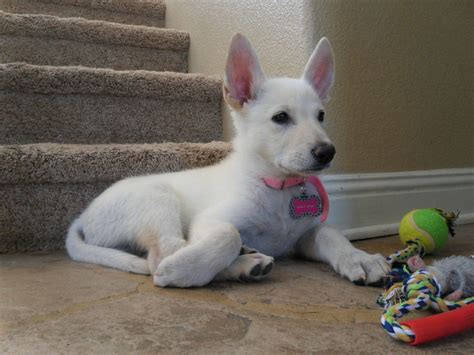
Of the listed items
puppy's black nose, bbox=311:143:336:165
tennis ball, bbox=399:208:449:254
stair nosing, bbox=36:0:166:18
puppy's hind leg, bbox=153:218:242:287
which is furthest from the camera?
stair nosing, bbox=36:0:166:18

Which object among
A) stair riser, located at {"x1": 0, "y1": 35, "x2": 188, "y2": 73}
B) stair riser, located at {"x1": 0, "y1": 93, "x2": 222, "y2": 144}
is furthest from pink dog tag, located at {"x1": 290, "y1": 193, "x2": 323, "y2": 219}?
stair riser, located at {"x1": 0, "y1": 35, "x2": 188, "y2": 73}

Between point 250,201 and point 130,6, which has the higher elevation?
point 130,6

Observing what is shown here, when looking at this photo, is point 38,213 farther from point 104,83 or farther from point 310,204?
point 310,204

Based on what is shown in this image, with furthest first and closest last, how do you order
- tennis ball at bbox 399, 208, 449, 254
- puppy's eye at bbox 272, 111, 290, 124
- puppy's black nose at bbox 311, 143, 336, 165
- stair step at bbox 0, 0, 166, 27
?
stair step at bbox 0, 0, 166, 27, tennis ball at bbox 399, 208, 449, 254, puppy's eye at bbox 272, 111, 290, 124, puppy's black nose at bbox 311, 143, 336, 165

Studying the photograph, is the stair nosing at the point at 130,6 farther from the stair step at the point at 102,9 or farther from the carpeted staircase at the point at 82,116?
the carpeted staircase at the point at 82,116

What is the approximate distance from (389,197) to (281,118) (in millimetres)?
1085

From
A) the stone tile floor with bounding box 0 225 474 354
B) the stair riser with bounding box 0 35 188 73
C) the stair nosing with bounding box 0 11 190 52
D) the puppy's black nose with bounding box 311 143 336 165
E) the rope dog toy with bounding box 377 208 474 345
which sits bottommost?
the stone tile floor with bounding box 0 225 474 354

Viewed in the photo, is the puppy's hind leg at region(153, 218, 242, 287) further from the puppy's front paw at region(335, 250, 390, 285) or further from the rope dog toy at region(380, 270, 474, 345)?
the rope dog toy at region(380, 270, 474, 345)

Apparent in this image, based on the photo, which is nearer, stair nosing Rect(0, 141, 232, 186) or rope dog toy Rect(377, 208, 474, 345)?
rope dog toy Rect(377, 208, 474, 345)

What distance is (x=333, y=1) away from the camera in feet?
7.71

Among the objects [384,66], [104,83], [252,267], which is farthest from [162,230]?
[384,66]

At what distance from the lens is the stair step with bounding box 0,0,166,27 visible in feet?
11.8

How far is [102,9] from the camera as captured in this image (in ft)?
12.7

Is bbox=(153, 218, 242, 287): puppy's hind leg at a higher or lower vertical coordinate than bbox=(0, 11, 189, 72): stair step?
lower
